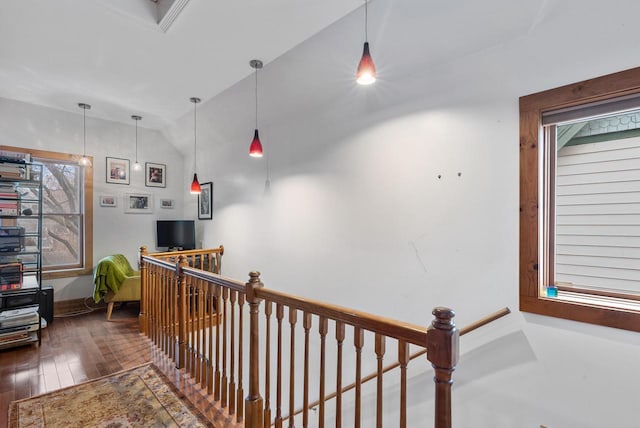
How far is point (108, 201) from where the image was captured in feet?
15.3

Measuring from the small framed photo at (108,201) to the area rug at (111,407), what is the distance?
295 centimetres

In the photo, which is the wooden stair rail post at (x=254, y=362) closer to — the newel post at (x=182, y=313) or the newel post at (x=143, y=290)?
the newel post at (x=182, y=313)

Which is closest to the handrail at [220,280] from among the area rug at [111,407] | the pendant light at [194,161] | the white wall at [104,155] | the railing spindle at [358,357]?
the railing spindle at [358,357]

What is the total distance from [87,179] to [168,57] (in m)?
2.76

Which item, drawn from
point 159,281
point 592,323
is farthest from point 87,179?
point 592,323

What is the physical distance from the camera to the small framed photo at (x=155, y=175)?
510 cm

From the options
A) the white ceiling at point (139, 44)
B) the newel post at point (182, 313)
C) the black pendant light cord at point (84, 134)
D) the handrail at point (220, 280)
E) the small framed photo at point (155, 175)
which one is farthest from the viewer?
the small framed photo at point (155, 175)

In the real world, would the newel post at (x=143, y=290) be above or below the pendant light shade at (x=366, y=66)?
below

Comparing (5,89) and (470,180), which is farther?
(5,89)

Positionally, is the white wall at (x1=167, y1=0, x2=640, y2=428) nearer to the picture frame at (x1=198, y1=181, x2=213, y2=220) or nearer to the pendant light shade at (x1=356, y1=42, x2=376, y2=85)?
the pendant light shade at (x1=356, y1=42, x2=376, y2=85)

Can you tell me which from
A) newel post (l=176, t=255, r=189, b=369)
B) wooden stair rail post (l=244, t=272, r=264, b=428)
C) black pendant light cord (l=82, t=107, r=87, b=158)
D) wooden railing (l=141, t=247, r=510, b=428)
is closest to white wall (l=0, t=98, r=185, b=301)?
black pendant light cord (l=82, t=107, r=87, b=158)

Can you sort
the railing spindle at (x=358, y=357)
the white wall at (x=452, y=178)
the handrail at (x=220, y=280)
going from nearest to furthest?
the railing spindle at (x=358, y=357) < the white wall at (x=452, y=178) < the handrail at (x=220, y=280)

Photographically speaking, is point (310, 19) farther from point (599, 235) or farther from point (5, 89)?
point (5, 89)

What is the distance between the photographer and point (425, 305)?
243 cm
